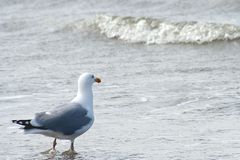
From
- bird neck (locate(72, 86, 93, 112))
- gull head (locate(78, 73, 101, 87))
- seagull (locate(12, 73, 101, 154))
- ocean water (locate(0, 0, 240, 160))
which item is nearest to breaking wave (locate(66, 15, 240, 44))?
ocean water (locate(0, 0, 240, 160))

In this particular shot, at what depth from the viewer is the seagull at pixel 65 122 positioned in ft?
25.7

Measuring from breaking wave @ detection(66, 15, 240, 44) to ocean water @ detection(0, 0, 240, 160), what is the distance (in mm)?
22

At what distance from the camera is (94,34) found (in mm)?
16578

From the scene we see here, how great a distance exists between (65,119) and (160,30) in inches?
314

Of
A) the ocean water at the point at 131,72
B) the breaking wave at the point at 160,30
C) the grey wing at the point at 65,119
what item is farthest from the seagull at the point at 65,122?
the breaking wave at the point at 160,30

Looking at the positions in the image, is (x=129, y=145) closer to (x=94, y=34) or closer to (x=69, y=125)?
(x=69, y=125)

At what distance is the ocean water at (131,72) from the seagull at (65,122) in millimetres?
218

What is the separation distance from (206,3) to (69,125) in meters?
10.00

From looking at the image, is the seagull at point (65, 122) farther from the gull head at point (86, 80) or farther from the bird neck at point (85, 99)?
the gull head at point (86, 80)

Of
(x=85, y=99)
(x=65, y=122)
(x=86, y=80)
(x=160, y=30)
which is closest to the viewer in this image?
(x=65, y=122)

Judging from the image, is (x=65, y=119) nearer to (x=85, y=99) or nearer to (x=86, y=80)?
(x=85, y=99)

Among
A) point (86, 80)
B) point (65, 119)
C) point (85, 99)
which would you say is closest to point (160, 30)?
point (86, 80)

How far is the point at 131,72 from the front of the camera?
485 inches

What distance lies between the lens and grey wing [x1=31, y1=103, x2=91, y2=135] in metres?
7.90
